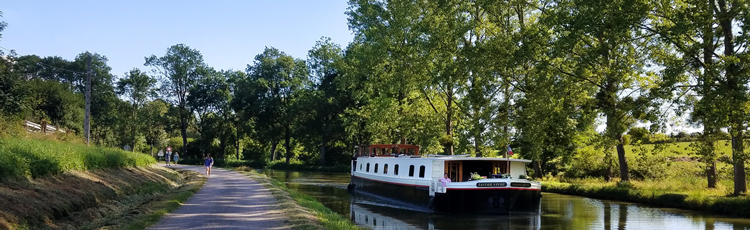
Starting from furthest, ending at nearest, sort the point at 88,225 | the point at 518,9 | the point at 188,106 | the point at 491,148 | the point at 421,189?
the point at 188,106 → the point at 491,148 → the point at 518,9 → the point at 421,189 → the point at 88,225

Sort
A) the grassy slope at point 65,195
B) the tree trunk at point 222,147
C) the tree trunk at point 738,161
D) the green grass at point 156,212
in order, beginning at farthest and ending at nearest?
the tree trunk at point 222,147 → the tree trunk at point 738,161 → the green grass at point 156,212 → the grassy slope at point 65,195

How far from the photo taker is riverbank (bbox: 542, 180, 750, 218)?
66.1ft

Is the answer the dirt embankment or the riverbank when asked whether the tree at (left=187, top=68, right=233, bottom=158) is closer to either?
the riverbank

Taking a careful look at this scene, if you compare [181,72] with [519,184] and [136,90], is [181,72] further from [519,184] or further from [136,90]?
[519,184]

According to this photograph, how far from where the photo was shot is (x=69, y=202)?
1377cm

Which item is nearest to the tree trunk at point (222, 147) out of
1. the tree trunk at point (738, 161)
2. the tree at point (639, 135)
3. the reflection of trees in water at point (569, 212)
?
the reflection of trees in water at point (569, 212)

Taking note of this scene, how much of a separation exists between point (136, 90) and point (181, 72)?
811 centimetres

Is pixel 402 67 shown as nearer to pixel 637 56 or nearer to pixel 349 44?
pixel 637 56

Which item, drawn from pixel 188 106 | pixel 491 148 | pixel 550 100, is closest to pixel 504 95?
pixel 491 148

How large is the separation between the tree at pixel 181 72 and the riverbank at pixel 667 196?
6111 centimetres

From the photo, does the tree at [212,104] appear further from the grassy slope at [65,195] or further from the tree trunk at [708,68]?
the tree trunk at [708,68]

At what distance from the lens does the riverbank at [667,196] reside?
66.1 ft

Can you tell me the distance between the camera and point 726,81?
19906mm

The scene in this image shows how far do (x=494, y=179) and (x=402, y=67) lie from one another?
59.8 ft
